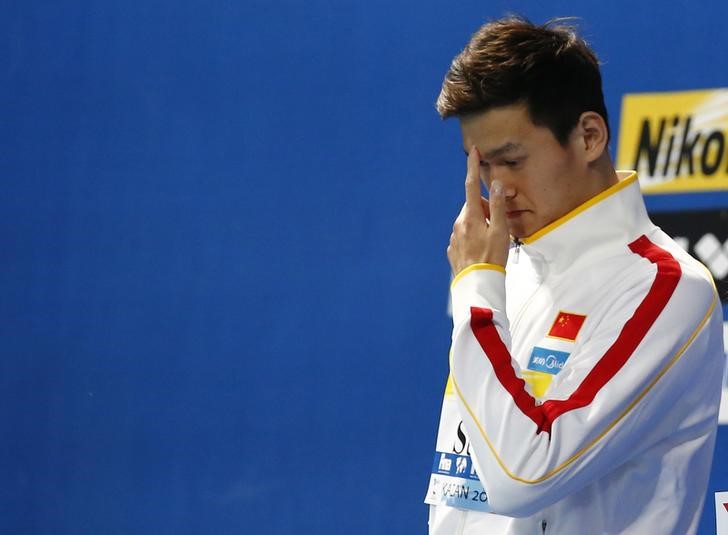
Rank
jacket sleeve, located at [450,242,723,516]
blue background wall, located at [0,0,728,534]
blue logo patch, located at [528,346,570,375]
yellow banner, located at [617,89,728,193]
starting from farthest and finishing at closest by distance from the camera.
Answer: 1. blue background wall, located at [0,0,728,534]
2. yellow banner, located at [617,89,728,193]
3. blue logo patch, located at [528,346,570,375]
4. jacket sleeve, located at [450,242,723,516]

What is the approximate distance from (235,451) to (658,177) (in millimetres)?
1060

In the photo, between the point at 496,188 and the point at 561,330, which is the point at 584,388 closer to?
the point at 561,330

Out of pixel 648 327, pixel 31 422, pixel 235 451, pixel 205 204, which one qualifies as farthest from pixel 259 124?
pixel 648 327

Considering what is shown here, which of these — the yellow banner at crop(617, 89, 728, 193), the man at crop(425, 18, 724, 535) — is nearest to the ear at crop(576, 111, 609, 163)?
the man at crop(425, 18, 724, 535)

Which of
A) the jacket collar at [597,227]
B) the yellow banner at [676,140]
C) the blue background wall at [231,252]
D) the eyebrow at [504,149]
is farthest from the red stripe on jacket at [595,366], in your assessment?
the blue background wall at [231,252]

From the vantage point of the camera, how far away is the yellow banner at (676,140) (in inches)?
80.4

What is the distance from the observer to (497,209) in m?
1.30

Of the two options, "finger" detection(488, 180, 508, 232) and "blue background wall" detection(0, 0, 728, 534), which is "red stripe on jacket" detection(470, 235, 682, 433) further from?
"blue background wall" detection(0, 0, 728, 534)

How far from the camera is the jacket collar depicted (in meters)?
1.33

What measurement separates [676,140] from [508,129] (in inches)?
33.7

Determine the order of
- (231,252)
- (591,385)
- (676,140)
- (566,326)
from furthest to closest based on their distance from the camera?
(231,252)
(676,140)
(566,326)
(591,385)

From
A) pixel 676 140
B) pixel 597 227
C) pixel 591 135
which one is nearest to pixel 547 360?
pixel 597 227

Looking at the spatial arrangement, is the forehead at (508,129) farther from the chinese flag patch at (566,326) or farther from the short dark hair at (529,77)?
the chinese flag patch at (566,326)

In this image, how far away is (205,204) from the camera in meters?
2.56
